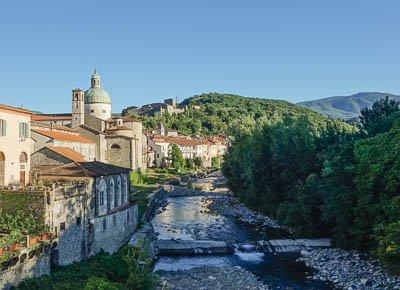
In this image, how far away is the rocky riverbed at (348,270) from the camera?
28172 millimetres

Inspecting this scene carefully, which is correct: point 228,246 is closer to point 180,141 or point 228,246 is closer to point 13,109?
point 13,109

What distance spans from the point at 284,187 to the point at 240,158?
11.3m

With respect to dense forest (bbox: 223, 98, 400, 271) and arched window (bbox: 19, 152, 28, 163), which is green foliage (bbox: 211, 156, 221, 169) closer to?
dense forest (bbox: 223, 98, 400, 271)

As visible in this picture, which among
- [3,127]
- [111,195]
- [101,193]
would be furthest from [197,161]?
[3,127]

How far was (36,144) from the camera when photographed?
5097 centimetres

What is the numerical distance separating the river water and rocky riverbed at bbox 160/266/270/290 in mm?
971

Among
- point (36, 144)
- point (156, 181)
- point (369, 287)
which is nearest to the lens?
point (369, 287)

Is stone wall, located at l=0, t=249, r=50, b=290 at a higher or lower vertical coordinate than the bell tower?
lower

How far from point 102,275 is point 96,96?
2180 inches


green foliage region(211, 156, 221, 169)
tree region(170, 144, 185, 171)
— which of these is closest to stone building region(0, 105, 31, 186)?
tree region(170, 144, 185, 171)

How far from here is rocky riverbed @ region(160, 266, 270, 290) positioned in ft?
93.7

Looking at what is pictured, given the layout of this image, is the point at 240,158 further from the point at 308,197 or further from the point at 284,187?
the point at 308,197

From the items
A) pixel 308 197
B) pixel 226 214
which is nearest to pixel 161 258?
pixel 308 197

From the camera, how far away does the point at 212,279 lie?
98.9 feet
